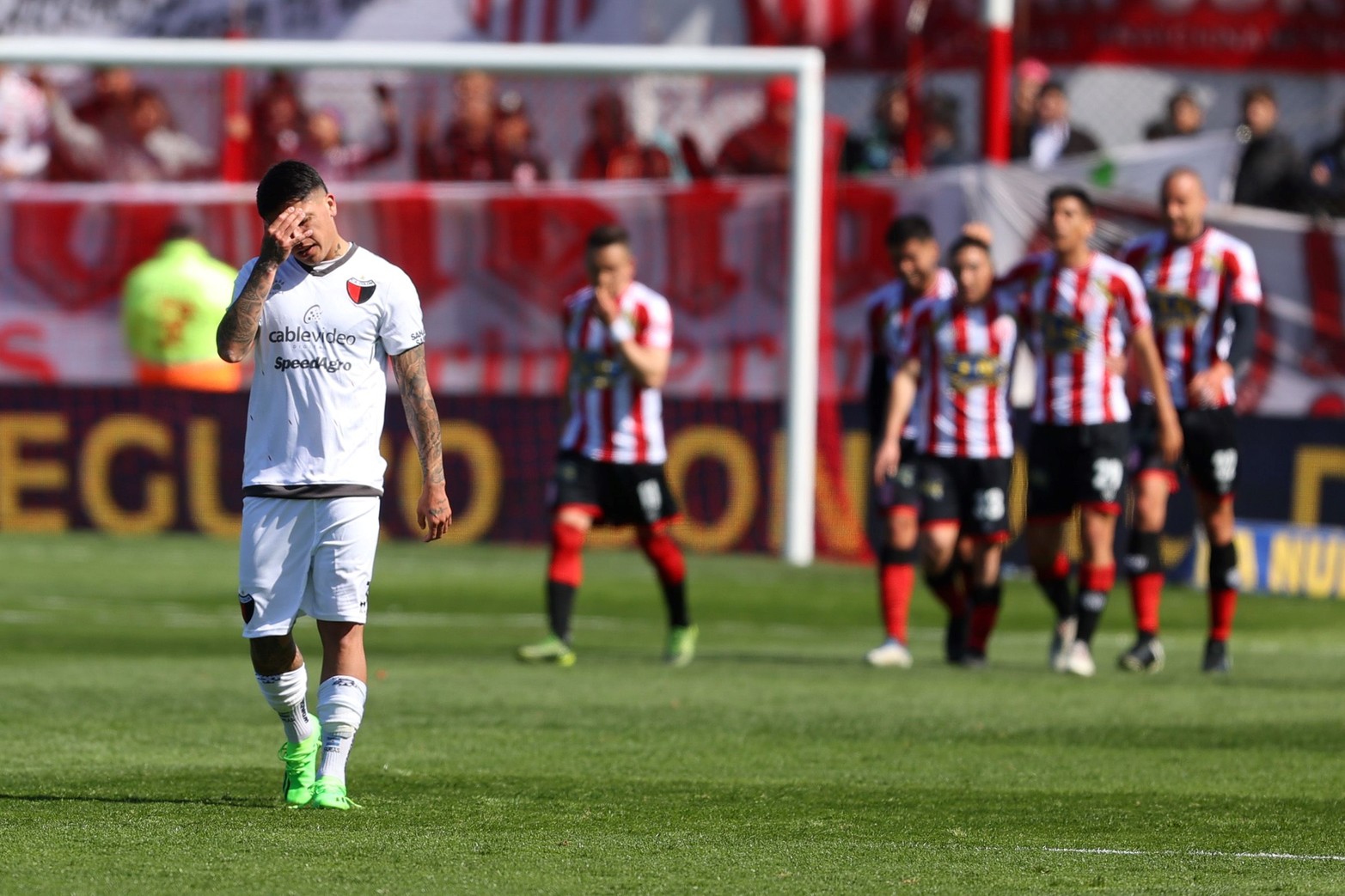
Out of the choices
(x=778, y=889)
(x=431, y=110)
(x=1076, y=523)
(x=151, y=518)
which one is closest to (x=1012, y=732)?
(x=778, y=889)

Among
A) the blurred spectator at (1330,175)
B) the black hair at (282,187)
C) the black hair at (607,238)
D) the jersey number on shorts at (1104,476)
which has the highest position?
the blurred spectator at (1330,175)

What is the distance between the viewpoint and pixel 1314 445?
581 inches

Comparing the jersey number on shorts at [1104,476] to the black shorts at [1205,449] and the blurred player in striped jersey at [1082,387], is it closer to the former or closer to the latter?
the blurred player in striped jersey at [1082,387]

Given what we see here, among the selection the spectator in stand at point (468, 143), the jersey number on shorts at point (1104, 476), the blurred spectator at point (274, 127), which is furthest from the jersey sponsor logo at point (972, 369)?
the blurred spectator at point (274, 127)

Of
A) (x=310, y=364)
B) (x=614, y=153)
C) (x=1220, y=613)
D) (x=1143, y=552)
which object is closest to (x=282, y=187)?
(x=310, y=364)

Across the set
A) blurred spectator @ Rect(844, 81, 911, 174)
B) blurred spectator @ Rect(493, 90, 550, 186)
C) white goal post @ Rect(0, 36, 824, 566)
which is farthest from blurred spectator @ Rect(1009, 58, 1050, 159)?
blurred spectator @ Rect(493, 90, 550, 186)

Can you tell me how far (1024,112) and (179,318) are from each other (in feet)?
21.0

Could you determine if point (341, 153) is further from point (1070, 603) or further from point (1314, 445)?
point (1070, 603)

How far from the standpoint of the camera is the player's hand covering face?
1038cm

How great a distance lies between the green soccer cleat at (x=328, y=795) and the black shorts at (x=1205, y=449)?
5173 mm

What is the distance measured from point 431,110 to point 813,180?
3630mm

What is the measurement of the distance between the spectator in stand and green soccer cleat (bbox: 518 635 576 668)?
7449 millimetres

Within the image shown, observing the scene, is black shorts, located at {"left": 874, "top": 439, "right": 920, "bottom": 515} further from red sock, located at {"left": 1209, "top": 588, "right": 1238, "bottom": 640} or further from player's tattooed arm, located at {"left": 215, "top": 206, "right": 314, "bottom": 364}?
player's tattooed arm, located at {"left": 215, "top": 206, "right": 314, "bottom": 364}

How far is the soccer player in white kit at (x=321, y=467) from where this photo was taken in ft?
19.9
